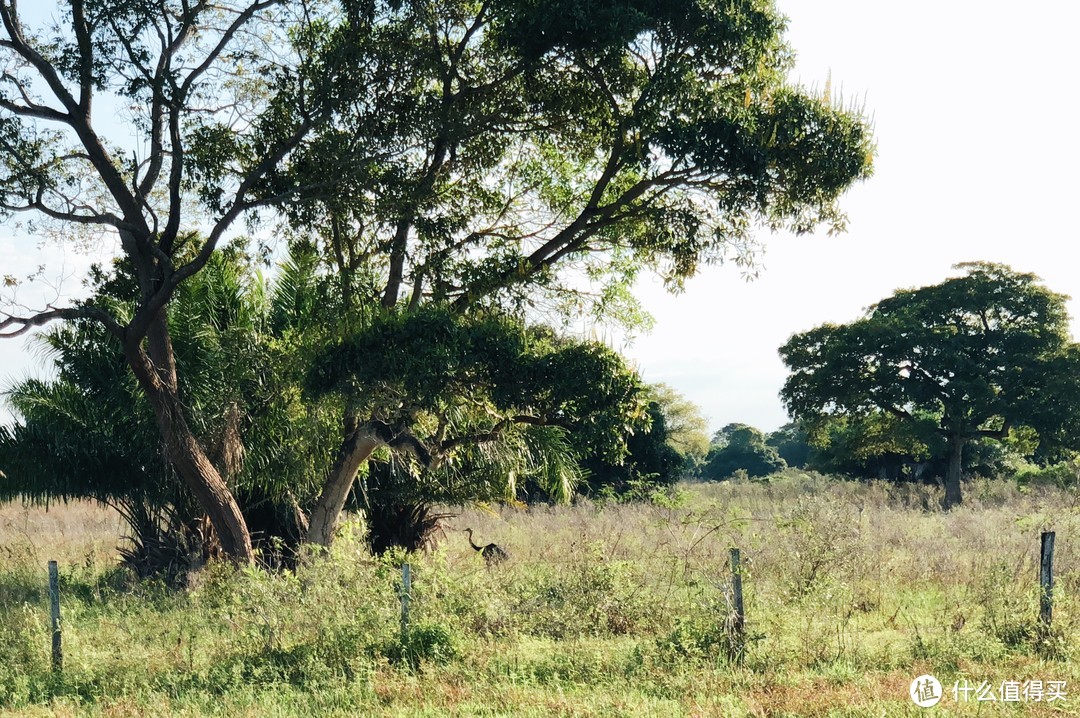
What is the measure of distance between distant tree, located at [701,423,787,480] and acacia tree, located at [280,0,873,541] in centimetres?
5111

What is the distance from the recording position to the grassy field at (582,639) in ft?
27.0

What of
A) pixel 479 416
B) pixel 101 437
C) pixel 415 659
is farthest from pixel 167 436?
pixel 415 659

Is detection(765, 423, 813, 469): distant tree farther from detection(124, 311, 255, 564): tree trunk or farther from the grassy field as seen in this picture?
the grassy field

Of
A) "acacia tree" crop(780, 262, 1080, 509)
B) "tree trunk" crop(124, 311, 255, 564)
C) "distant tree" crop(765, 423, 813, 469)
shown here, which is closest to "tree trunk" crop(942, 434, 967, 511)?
"acacia tree" crop(780, 262, 1080, 509)

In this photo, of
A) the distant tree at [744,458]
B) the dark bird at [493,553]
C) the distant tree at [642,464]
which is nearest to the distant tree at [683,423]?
the distant tree at [744,458]

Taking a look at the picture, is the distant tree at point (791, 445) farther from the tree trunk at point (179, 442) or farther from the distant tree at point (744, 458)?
the tree trunk at point (179, 442)

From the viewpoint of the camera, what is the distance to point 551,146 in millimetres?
15547

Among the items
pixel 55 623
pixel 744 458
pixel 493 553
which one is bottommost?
pixel 55 623

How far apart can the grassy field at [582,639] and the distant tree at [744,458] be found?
52.6 meters

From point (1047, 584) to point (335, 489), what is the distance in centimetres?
1002

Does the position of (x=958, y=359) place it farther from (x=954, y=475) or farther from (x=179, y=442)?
(x=179, y=442)

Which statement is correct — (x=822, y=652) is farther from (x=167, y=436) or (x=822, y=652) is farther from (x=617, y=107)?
(x=167, y=436)

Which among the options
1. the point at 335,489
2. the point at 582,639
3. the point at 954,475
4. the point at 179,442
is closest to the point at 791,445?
the point at 954,475

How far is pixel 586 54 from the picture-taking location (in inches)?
526
